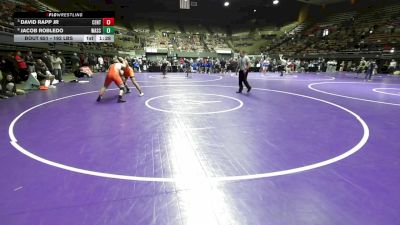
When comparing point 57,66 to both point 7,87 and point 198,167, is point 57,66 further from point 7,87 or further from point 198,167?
point 198,167

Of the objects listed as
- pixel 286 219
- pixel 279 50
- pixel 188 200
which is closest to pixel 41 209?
pixel 188 200

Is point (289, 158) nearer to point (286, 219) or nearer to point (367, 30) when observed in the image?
point (286, 219)

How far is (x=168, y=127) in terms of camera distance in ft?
20.4

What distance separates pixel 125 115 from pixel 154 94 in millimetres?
3864

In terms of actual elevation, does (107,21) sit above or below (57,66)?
above

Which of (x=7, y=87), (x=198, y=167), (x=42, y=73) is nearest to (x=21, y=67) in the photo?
(x=42, y=73)

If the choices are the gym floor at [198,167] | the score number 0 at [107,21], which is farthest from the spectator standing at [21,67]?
the gym floor at [198,167]
